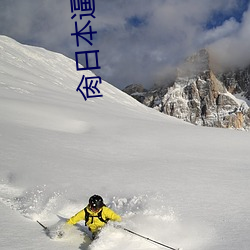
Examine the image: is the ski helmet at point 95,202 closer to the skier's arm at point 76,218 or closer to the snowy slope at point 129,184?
the skier's arm at point 76,218

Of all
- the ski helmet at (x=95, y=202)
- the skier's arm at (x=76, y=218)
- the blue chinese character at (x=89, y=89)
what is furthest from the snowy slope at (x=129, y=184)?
the blue chinese character at (x=89, y=89)

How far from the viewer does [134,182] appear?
8.51m

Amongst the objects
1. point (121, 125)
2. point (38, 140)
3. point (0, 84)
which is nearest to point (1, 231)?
point (38, 140)

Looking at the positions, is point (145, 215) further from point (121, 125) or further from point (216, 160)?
point (121, 125)

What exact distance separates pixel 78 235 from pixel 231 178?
5051mm

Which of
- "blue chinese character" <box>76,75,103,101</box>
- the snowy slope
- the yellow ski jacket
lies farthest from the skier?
"blue chinese character" <box>76,75,103,101</box>

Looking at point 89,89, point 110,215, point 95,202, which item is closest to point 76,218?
point 95,202

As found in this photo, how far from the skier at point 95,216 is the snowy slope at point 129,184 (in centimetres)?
24

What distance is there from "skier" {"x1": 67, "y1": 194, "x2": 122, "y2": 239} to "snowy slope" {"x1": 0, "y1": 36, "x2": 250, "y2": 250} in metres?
0.24

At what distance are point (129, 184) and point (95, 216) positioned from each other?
99.2 inches

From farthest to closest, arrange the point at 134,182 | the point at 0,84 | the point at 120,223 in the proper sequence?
the point at 0,84, the point at 134,182, the point at 120,223

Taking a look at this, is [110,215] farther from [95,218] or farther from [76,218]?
[76,218]

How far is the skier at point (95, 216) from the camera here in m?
5.82

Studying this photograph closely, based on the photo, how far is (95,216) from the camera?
5.91 m
